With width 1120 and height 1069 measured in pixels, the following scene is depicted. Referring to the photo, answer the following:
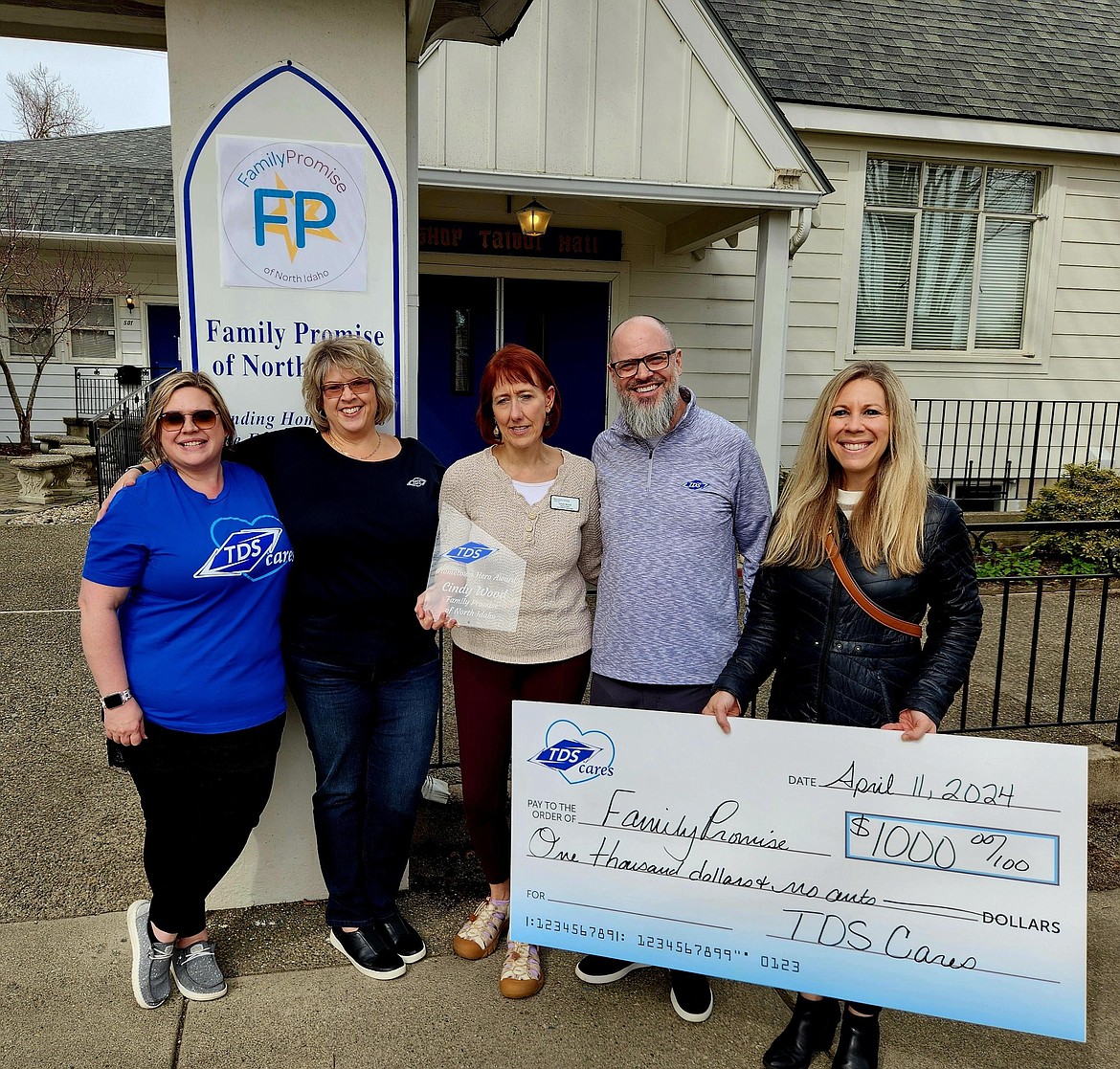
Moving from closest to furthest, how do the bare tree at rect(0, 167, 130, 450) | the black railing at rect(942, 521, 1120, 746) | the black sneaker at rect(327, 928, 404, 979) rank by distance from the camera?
the black sneaker at rect(327, 928, 404, 979)
the black railing at rect(942, 521, 1120, 746)
the bare tree at rect(0, 167, 130, 450)

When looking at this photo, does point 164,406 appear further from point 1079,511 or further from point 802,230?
point 1079,511

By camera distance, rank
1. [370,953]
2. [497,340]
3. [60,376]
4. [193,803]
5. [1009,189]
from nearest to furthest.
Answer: [193,803] → [370,953] → [497,340] → [1009,189] → [60,376]

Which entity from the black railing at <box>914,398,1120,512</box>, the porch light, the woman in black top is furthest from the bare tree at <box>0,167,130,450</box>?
the woman in black top

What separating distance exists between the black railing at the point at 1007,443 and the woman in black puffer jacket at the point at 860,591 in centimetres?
811

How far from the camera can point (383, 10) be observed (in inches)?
120

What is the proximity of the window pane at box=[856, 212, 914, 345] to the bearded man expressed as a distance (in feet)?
26.7

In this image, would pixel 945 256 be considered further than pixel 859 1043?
Yes

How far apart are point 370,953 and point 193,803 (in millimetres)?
766

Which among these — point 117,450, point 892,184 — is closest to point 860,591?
point 892,184

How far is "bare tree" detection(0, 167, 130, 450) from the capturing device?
1384cm

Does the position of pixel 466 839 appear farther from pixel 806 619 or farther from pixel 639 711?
pixel 806 619

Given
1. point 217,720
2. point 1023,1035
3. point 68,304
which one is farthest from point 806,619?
point 68,304

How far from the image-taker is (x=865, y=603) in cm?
238

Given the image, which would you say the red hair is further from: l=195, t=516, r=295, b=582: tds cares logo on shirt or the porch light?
the porch light
